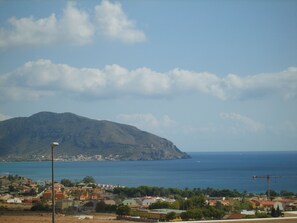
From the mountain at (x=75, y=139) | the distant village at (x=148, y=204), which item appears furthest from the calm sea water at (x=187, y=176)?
the distant village at (x=148, y=204)

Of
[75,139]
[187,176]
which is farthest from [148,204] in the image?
[75,139]

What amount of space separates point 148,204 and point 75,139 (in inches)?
5567

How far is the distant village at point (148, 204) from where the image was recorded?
21422 millimetres

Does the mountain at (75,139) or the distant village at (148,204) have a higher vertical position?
the mountain at (75,139)

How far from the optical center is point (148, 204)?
114 feet

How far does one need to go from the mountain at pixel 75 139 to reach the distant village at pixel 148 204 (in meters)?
101

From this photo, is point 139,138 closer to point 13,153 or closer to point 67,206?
point 13,153

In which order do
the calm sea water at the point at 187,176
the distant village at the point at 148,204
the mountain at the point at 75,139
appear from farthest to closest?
1. the mountain at the point at 75,139
2. the calm sea water at the point at 187,176
3. the distant village at the point at 148,204

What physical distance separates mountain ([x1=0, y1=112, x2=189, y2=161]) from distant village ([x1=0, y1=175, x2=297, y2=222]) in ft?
332

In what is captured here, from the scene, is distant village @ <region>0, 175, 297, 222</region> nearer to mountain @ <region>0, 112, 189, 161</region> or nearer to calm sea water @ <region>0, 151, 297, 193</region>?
calm sea water @ <region>0, 151, 297, 193</region>

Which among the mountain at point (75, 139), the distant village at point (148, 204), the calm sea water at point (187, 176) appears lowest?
the calm sea water at point (187, 176)

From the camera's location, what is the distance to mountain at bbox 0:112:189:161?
161013 millimetres

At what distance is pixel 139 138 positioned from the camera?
182 metres

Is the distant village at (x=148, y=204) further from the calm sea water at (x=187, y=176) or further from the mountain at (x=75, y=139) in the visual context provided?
the mountain at (x=75, y=139)
